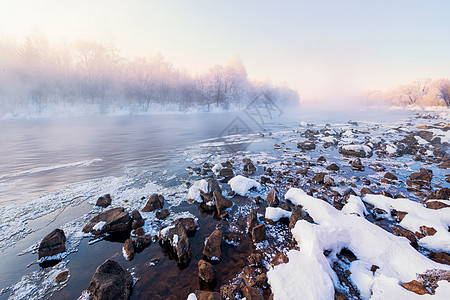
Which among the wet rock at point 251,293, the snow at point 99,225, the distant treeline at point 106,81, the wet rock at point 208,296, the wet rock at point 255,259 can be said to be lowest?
the wet rock at point 255,259

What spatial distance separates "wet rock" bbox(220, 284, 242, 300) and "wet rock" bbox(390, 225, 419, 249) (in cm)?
542

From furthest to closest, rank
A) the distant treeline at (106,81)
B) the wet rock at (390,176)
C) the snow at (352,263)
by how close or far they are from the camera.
Answer: 1. the distant treeline at (106,81)
2. the wet rock at (390,176)
3. the snow at (352,263)

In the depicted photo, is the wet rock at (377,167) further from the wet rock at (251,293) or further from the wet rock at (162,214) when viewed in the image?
the wet rock at (162,214)

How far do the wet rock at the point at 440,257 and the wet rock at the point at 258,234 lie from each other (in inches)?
175

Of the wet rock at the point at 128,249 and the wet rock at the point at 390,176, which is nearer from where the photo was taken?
the wet rock at the point at 128,249

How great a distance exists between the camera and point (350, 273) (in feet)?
13.7

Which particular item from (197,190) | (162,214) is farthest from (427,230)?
(162,214)

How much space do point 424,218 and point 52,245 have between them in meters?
12.0

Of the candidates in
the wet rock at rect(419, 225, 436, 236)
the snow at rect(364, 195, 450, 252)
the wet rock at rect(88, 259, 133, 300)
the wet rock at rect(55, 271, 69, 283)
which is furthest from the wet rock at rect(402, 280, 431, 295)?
the wet rock at rect(55, 271, 69, 283)

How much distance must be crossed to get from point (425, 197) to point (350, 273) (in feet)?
23.0

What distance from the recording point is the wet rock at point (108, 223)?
5.77 m

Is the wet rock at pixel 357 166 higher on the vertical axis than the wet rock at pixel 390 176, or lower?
higher

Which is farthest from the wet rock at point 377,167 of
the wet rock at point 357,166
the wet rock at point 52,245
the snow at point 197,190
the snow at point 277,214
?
the wet rock at point 52,245

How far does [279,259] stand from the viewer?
14.4 feet
